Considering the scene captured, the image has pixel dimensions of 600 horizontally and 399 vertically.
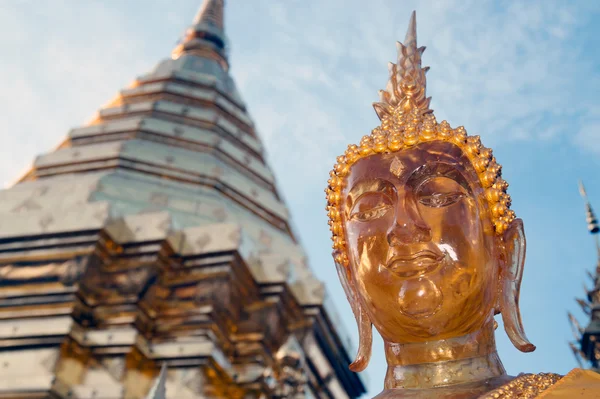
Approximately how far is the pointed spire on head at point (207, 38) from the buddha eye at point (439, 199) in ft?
44.4

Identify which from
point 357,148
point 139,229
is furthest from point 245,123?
point 357,148

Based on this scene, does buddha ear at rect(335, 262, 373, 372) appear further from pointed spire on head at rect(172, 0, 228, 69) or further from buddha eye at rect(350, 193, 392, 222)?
pointed spire on head at rect(172, 0, 228, 69)

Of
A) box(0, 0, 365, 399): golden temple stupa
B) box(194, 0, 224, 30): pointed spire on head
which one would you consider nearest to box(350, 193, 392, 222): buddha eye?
box(0, 0, 365, 399): golden temple stupa

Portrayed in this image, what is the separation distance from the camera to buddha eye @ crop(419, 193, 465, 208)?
2.33 meters

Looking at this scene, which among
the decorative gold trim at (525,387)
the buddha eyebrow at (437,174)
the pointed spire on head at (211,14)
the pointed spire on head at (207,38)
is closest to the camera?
the decorative gold trim at (525,387)

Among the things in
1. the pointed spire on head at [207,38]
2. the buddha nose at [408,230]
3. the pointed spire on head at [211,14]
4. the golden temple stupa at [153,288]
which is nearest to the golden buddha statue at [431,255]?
the buddha nose at [408,230]

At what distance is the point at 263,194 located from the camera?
11328 mm

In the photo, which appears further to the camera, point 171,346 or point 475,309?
Answer: point 171,346

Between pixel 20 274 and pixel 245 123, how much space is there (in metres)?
5.32

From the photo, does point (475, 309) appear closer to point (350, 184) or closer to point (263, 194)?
point (350, 184)

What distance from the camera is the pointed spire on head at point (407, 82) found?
2.69 meters

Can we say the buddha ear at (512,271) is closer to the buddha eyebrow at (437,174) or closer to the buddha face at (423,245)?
the buddha face at (423,245)

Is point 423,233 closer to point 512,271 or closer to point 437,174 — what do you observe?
point 437,174

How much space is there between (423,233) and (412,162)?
0.26 meters
